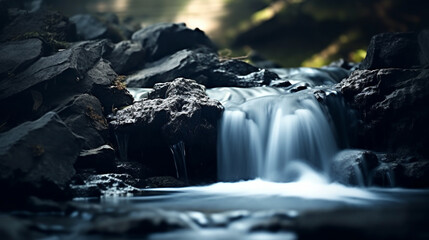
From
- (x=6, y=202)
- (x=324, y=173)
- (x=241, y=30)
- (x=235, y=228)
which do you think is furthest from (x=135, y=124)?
(x=241, y=30)

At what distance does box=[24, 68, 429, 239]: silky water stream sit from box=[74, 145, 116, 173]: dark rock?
94 cm

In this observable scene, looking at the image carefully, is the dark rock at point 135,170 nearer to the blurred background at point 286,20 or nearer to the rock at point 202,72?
the rock at point 202,72

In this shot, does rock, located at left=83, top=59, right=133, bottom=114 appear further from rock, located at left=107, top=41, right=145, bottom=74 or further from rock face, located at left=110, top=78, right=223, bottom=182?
→ rock, located at left=107, top=41, right=145, bottom=74

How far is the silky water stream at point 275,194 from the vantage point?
3842mm

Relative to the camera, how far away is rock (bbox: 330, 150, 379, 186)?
20.3 feet

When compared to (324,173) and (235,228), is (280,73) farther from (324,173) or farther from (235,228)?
(235,228)

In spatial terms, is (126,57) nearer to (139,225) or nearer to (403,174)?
(403,174)

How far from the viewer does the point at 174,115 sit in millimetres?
6977

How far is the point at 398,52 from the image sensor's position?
779 cm

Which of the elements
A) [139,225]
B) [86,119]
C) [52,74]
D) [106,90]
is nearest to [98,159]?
[86,119]

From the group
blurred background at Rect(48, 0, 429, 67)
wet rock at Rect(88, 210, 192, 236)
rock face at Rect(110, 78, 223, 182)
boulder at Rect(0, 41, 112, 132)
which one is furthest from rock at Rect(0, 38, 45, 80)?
blurred background at Rect(48, 0, 429, 67)

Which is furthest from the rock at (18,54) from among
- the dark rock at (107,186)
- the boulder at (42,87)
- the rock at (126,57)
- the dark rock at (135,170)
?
the dark rock at (107,186)

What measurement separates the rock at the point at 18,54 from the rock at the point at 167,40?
2.90 m

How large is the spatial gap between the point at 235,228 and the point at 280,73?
773 cm
